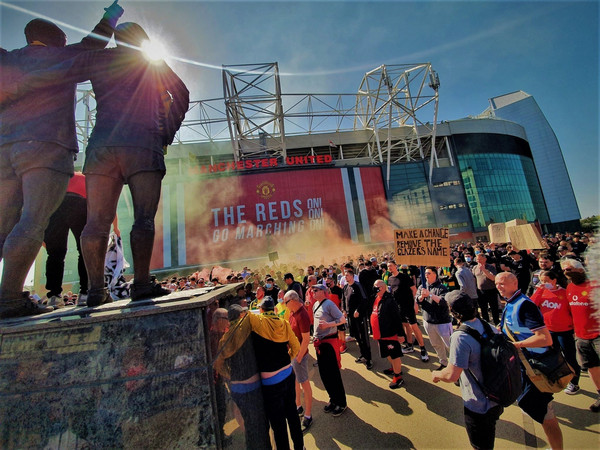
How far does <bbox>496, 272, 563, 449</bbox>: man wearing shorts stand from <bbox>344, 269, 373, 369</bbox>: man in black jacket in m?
2.74

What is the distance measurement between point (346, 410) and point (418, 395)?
115 centimetres

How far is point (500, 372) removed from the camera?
2232 mm

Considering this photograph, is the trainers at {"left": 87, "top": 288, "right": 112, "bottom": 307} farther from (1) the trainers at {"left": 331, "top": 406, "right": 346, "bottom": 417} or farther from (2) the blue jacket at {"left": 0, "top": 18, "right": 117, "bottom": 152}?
(1) the trainers at {"left": 331, "top": 406, "right": 346, "bottom": 417}

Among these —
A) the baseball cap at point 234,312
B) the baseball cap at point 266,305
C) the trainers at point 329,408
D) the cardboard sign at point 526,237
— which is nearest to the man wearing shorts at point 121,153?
the baseball cap at point 234,312

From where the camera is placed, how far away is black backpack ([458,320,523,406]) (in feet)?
7.30

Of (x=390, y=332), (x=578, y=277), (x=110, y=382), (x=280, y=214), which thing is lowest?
(x=390, y=332)

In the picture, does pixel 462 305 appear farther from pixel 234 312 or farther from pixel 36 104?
pixel 36 104

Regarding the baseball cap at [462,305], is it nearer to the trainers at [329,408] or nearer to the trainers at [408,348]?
the trainers at [329,408]

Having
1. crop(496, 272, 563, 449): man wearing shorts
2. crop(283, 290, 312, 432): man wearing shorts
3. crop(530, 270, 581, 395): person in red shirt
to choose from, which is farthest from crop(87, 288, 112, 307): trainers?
crop(530, 270, 581, 395): person in red shirt

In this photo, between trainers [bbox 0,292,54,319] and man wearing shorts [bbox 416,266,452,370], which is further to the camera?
man wearing shorts [bbox 416,266,452,370]

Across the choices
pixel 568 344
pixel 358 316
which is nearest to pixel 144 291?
pixel 358 316

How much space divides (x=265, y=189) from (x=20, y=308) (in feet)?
81.5

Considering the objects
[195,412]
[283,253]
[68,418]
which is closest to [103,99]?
[68,418]

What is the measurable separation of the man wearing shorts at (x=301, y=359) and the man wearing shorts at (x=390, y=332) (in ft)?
4.89
